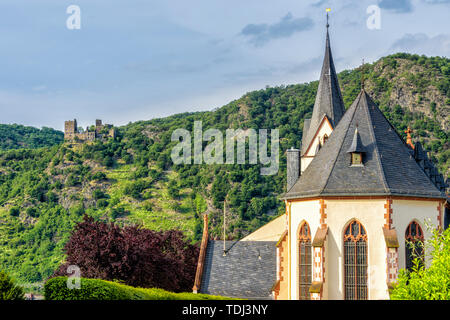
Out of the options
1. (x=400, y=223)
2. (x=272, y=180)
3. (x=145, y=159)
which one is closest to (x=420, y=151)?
(x=400, y=223)

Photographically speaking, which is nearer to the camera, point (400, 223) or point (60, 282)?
point (60, 282)

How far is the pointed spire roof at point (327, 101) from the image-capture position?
41625mm

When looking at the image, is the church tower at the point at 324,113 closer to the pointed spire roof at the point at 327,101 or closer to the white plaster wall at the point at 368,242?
the pointed spire roof at the point at 327,101

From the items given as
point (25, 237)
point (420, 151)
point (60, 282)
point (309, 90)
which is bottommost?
point (25, 237)

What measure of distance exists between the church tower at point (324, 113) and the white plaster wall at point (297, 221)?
900cm

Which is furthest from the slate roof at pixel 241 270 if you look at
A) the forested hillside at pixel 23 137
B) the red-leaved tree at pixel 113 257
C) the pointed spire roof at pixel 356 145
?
the forested hillside at pixel 23 137

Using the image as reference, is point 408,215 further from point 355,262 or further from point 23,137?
point 23,137

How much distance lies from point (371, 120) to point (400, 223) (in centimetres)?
577

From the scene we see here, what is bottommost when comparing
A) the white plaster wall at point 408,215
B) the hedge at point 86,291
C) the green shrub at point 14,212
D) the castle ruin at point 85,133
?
the green shrub at point 14,212

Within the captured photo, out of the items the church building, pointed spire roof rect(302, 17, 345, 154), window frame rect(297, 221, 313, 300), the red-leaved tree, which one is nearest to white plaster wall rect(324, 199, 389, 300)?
the church building
